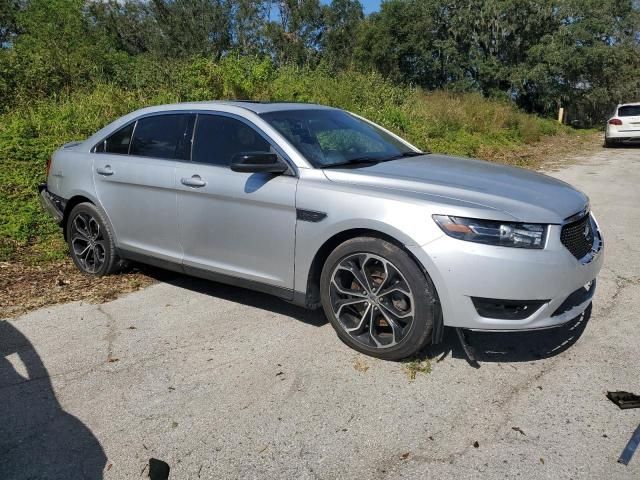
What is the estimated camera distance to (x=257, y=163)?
3904mm

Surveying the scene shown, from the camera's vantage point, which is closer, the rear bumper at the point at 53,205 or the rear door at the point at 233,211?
the rear door at the point at 233,211

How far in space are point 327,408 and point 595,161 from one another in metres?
14.9

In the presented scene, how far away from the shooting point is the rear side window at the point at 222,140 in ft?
14.0

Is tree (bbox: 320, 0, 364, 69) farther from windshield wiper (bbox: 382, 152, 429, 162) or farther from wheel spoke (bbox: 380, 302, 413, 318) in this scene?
wheel spoke (bbox: 380, 302, 413, 318)

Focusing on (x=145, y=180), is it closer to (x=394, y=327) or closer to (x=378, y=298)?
(x=378, y=298)

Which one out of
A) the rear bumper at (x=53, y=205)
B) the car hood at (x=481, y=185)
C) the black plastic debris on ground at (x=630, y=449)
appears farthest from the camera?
the rear bumper at (x=53, y=205)

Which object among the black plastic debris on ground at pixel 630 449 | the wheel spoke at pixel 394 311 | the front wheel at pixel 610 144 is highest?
the wheel spoke at pixel 394 311

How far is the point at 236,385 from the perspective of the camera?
3502 millimetres

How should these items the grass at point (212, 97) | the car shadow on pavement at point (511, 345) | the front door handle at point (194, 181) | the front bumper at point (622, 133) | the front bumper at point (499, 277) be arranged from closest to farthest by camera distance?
the front bumper at point (499, 277) → the car shadow on pavement at point (511, 345) → the front door handle at point (194, 181) → the grass at point (212, 97) → the front bumper at point (622, 133)

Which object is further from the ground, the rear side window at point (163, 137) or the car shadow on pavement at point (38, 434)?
the rear side window at point (163, 137)

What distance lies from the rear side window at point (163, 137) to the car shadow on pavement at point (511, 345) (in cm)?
245

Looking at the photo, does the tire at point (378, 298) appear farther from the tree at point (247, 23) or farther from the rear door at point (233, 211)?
the tree at point (247, 23)

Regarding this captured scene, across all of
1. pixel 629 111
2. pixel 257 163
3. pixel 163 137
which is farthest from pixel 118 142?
pixel 629 111

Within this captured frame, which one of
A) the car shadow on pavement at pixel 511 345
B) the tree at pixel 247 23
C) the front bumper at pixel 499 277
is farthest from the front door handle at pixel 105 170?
the tree at pixel 247 23
